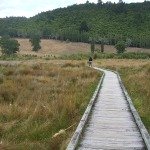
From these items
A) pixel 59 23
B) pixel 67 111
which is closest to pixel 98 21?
pixel 59 23

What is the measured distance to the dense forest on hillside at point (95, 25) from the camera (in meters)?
148

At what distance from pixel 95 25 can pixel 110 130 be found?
532ft

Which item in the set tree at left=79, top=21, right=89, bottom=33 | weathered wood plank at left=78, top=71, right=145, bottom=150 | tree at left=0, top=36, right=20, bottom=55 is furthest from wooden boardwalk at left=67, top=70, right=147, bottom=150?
tree at left=79, top=21, right=89, bottom=33

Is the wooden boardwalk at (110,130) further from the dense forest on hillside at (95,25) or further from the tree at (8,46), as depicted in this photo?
the dense forest on hillside at (95,25)

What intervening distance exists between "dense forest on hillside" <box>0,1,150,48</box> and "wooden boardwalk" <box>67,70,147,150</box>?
117498 mm

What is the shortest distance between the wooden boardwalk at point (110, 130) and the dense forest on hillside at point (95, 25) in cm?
11750

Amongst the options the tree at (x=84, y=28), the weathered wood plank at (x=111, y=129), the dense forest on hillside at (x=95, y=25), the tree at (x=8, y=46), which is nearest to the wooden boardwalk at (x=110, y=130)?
the weathered wood plank at (x=111, y=129)

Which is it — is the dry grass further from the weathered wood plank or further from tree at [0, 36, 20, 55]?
the weathered wood plank

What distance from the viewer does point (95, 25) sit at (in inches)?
6742

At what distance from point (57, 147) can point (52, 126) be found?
81.5 inches

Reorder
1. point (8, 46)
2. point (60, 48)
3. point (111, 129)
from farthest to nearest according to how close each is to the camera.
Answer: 1. point (60, 48)
2. point (8, 46)
3. point (111, 129)

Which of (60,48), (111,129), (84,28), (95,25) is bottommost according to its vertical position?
(60,48)

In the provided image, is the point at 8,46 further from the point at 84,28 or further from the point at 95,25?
the point at 95,25

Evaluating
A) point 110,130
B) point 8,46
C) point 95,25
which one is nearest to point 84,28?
point 95,25
